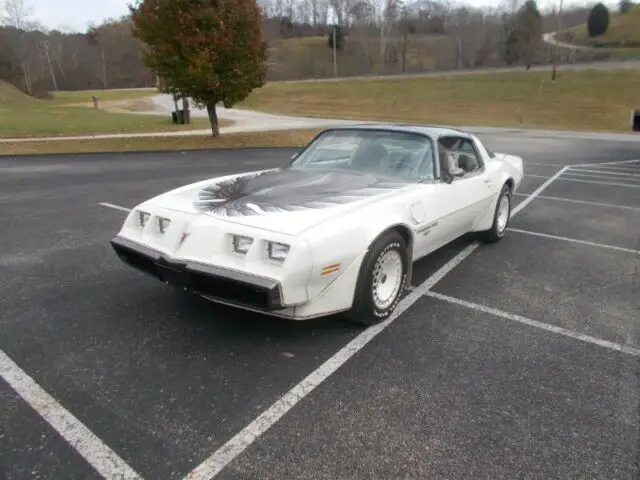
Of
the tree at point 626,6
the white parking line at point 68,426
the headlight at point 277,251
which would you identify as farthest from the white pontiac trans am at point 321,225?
the tree at point 626,6

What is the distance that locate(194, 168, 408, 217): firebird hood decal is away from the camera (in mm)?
3344

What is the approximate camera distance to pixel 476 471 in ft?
7.02

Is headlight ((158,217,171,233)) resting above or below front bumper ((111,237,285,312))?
above

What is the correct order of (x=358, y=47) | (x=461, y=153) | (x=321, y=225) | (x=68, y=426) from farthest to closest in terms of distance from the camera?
(x=358, y=47), (x=461, y=153), (x=321, y=225), (x=68, y=426)

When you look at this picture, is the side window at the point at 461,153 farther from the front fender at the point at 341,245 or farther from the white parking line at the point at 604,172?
the white parking line at the point at 604,172

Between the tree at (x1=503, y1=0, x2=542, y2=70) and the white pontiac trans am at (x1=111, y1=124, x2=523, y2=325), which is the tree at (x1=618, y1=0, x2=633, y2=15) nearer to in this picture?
the tree at (x1=503, y1=0, x2=542, y2=70)

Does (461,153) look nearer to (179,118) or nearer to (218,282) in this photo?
(218,282)

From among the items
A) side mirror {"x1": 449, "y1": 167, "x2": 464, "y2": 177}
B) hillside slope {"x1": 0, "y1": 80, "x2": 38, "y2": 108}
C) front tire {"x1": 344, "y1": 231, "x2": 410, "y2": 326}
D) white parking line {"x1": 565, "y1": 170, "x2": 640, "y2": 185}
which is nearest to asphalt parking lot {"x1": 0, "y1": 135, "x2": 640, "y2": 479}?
front tire {"x1": 344, "y1": 231, "x2": 410, "y2": 326}

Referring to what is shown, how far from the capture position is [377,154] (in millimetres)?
4395

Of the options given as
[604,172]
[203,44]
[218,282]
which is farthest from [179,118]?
[218,282]

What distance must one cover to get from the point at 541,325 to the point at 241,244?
→ 2.32 metres

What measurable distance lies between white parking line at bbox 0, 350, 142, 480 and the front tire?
5.64 feet

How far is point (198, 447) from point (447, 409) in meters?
1.31

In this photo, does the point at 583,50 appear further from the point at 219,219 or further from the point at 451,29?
the point at 219,219
